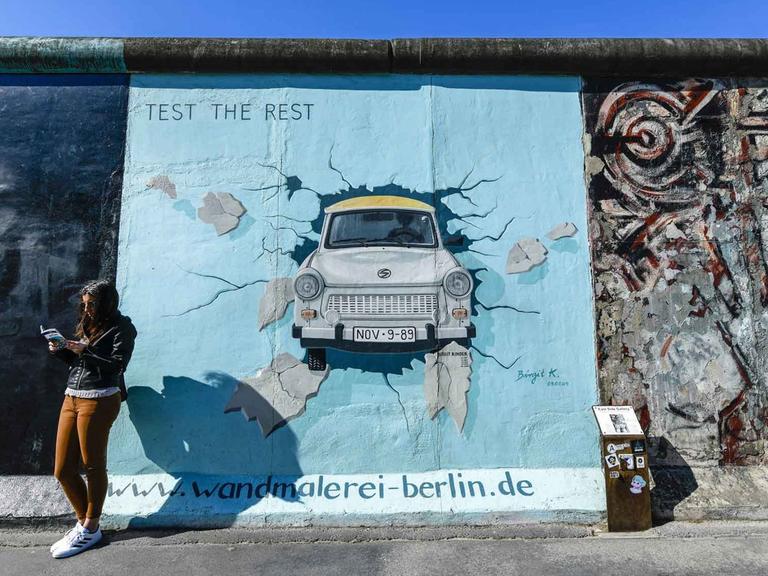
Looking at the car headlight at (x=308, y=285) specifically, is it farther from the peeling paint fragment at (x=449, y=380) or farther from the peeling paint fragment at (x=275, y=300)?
the peeling paint fragment at (x=449, y=380)

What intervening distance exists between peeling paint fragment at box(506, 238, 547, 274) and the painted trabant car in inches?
16.7

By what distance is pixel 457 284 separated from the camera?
4.71 metres

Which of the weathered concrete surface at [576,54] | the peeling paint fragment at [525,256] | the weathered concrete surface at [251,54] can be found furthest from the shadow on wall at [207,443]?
the weathered concrete surface at [576,54]

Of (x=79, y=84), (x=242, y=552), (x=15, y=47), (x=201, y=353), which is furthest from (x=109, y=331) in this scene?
(x=15, y=47)

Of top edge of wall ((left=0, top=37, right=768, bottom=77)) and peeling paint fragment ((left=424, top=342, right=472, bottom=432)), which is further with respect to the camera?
top edge of wall ((left=0, top=37, right=768, bottom=77))

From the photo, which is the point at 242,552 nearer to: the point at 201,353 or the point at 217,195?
the point at 201,353

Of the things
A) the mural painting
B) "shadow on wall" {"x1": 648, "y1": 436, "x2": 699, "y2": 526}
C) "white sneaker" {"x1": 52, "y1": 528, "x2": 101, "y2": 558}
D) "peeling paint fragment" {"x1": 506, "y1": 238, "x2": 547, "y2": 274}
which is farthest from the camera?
"peeling paint fragment" {"x1": 506, "y1": 238, "x2": 547, "y2": 274}

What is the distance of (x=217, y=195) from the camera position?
486 centimetres

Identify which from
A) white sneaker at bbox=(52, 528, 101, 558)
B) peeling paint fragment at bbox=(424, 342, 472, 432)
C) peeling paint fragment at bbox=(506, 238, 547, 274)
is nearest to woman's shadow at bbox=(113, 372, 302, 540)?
white sneaker at bbox=(52, 528, 101, 558)

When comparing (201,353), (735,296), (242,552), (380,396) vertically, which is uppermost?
(735,296)

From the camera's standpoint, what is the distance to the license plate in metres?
4.62

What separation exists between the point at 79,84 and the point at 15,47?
64cm

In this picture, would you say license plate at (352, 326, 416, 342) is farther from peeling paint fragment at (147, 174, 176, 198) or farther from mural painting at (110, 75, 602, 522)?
peeling paint fragment at (147, 174, 176, 198)

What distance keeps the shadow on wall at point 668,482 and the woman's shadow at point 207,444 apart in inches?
115
